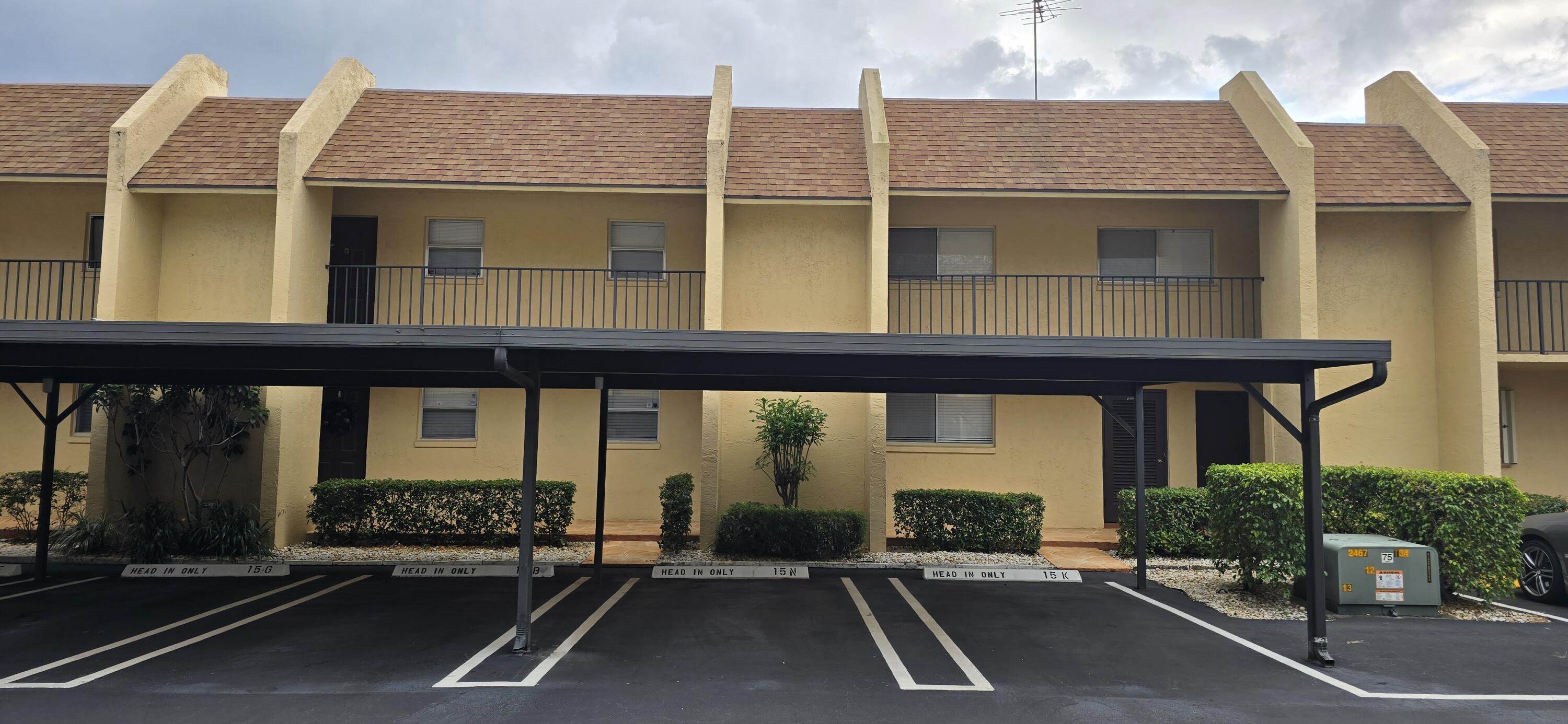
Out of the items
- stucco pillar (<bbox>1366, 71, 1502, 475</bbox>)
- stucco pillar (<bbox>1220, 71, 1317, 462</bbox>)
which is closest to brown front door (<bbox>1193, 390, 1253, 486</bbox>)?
stucco pillar (<bbox>1220, 71, 1317, 462</bbox>)

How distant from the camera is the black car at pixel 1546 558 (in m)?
9.54

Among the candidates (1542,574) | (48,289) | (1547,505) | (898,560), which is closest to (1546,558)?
(1542,574)

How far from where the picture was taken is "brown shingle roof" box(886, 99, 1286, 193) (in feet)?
43.5

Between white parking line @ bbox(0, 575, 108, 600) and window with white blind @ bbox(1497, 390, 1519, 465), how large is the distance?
19629 millimetres

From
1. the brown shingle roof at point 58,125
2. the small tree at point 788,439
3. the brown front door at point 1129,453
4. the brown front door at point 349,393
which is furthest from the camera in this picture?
the brown front door at point 1129,453

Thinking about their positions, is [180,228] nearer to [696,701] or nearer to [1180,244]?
[696,701]

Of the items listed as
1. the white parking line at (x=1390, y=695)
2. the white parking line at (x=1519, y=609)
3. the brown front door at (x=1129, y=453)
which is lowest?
the white parking line at (x=1390, y=695)

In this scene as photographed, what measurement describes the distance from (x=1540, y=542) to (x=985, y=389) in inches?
238

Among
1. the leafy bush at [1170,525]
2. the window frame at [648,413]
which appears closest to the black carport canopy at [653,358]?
the leafy bush at [1170,525]

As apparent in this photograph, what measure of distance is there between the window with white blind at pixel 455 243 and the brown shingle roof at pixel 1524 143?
1517 centimetres

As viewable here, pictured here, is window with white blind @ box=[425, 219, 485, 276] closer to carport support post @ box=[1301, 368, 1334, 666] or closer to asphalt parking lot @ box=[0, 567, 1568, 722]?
asphalt parking lot @ box=[0, 567, 1568, 722]

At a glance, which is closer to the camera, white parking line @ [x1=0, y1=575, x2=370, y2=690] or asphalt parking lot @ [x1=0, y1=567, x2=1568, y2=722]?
asphalt parking lot @ [x1=0, y1=567, x2=1568, y2=722]

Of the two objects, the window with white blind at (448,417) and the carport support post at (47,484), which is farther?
the window with white blind at (448,417)

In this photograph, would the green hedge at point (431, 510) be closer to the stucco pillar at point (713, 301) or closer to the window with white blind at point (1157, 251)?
the stucco pillar at point (713, 301)
